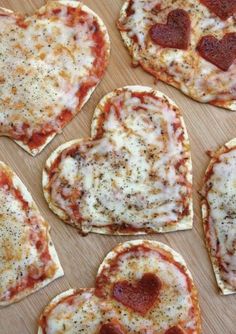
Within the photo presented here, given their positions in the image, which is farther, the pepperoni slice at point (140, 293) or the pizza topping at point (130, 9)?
the pizza topping at point (130, 9)

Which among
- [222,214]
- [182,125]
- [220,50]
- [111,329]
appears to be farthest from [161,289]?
[220,50]

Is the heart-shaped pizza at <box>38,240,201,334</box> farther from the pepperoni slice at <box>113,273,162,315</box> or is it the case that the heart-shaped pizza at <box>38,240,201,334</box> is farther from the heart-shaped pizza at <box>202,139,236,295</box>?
the heart-shaped pizza at <box>202,139,236,295</box>

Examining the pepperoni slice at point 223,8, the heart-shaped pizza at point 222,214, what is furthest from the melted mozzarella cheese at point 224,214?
the pepperoni slice at point 223,8

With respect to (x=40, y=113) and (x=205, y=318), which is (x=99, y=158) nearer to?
(x=40, y=113)

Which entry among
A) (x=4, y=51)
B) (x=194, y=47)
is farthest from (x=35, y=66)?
(x=194, y=47)

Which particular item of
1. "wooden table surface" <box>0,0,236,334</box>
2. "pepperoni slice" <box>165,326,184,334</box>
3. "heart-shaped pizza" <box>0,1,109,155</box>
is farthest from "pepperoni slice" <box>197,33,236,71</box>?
"pepperoni slice" <box>165,326,184,334</box>

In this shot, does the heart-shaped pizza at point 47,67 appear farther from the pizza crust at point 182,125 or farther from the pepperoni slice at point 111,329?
the pepperoni slice at point 111,329
